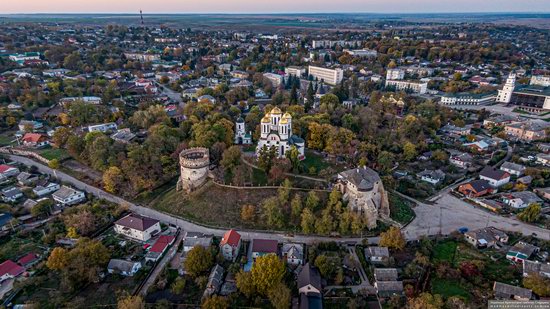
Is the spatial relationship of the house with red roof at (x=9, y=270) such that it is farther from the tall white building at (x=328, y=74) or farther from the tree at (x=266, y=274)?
the tall white building at (x=328, y=74)

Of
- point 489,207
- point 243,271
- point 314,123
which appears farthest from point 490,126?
point 243,271

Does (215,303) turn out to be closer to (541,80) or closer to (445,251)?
(445,251)

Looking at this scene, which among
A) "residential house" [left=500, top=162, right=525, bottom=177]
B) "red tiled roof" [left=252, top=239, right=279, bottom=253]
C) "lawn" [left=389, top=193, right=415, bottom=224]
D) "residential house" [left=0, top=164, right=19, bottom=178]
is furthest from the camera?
"residential house" [left=0, top=164, right=19, bottom=178]

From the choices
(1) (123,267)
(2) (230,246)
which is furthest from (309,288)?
(1) (123,267)

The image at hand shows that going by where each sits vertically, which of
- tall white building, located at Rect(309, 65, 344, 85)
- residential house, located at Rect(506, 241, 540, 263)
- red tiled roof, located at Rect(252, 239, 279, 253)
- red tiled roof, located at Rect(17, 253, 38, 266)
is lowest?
red tiled roof, located at Rect(17, 253, 38, 266)

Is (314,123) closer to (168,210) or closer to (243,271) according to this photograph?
(168,210)

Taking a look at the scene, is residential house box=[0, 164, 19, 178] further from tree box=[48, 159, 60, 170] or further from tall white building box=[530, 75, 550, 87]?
tall white building box=[530, 75, 550, 87]

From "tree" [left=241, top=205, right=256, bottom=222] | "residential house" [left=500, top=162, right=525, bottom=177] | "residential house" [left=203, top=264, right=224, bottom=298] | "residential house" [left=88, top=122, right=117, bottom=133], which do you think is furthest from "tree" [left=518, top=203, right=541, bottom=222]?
"residential house" [left=88, top=122, right=117, bottom=133]
